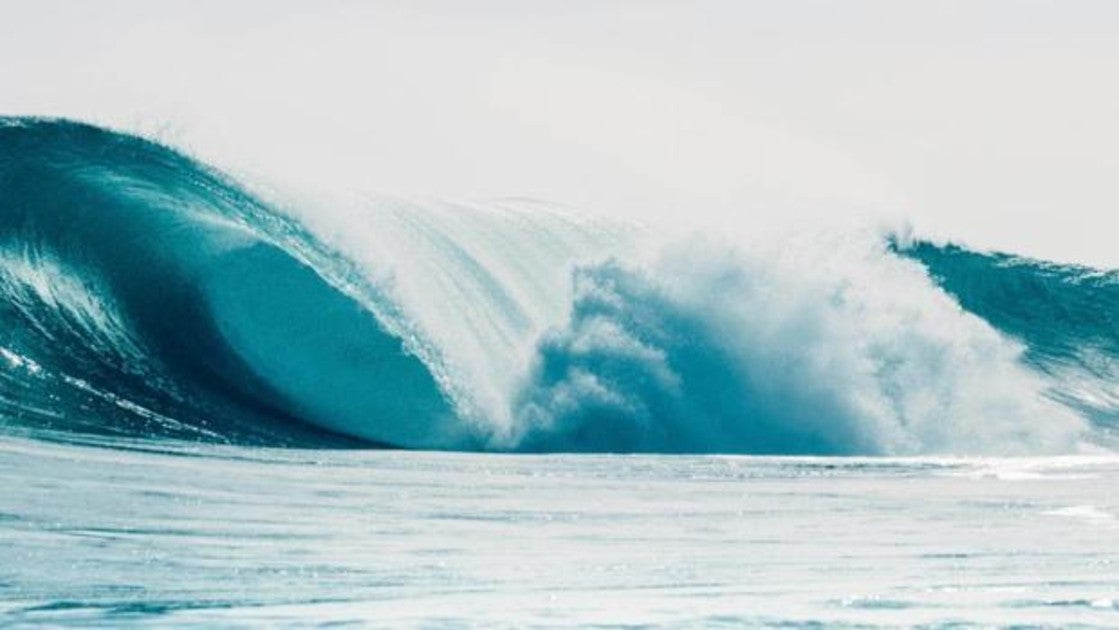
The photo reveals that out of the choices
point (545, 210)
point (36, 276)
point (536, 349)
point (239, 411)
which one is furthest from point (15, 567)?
point (545, 210)

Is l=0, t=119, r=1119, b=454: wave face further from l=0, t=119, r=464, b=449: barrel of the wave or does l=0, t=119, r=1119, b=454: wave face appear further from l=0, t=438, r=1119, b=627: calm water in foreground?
l=0, t=438, r=1119, b=627: calm water in foreground

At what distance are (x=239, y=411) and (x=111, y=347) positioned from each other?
169 centimetres

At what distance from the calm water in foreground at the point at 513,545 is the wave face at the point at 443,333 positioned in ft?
11.6

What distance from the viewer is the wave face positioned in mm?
23797

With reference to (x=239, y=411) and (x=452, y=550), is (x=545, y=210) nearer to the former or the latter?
(x=239, y=411)

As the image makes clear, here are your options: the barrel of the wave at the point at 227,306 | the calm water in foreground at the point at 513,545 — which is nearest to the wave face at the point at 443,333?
the barrel of the wave at the point at 227,306

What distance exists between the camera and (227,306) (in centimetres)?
2503

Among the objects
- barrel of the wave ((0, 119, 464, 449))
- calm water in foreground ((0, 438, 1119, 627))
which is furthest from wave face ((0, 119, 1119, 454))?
calm water in foreground ((0, 438, 1119, 627))

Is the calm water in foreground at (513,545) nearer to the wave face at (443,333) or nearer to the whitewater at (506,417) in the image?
the whitewater at (506,417)

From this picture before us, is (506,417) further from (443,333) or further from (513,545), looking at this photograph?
(513,545)

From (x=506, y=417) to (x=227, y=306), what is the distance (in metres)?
3.65

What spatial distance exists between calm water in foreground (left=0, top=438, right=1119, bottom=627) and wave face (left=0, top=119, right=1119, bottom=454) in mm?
3527

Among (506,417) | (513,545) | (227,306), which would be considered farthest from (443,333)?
(513,545)

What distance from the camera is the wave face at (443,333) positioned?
23.8m
